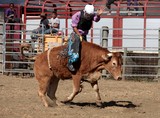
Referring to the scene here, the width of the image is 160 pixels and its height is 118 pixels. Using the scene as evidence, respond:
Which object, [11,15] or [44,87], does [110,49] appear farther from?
[44,87]

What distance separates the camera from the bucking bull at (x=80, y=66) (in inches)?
354

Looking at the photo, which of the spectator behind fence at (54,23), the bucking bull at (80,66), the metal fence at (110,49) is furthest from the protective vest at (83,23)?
the spectator behind fence at (54,23)

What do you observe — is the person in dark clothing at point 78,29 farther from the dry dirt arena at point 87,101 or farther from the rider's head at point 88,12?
the dry dirt arena at point 87,101

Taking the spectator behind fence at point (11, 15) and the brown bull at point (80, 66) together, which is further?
the spectator behind fence at point (11, 15)

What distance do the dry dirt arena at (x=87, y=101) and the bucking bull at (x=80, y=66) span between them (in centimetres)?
42

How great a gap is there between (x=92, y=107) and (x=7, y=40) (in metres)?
7.46

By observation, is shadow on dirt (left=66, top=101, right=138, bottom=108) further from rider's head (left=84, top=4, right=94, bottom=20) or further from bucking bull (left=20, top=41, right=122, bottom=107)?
rider's head (left=84, top=4, right=94, bottom=20)

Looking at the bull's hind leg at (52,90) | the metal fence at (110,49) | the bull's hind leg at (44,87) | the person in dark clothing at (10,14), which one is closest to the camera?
the bull's hind leg at (44,87)

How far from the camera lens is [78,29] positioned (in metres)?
9.41

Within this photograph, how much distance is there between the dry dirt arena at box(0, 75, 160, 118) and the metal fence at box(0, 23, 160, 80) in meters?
1.01

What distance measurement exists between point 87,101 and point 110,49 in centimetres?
572

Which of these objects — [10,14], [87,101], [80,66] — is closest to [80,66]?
[80,66]

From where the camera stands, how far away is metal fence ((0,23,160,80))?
49.0 feet

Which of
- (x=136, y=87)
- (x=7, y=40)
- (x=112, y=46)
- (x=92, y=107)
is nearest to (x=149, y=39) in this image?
(x=112, y=46)
